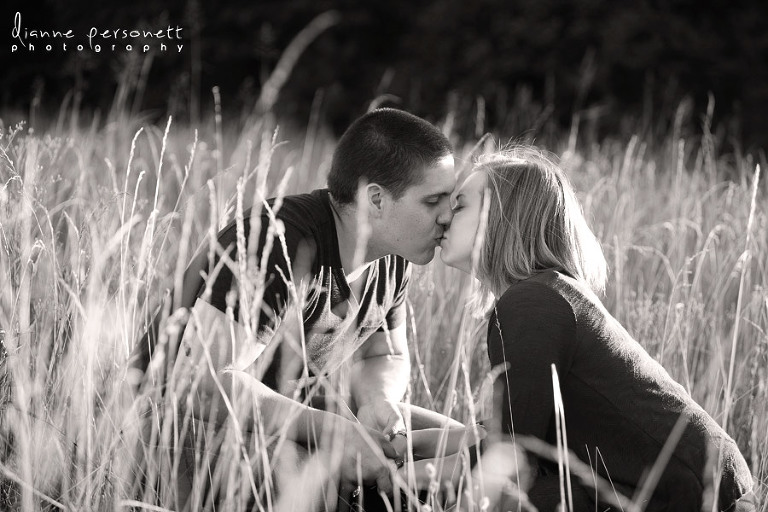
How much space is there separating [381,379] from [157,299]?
71 cm

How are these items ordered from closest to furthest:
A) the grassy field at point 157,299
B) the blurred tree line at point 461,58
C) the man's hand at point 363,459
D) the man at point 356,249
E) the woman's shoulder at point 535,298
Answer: the grassy field at point 157,299 → the woman's shoulder at point 535,298 → the man's hand at point 363,459 → the man at point 356,249 → the blurred tree line at point 461,58

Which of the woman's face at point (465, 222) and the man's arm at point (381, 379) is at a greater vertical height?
the woman's face at point (465, 222)

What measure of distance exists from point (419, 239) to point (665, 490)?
0.93 m

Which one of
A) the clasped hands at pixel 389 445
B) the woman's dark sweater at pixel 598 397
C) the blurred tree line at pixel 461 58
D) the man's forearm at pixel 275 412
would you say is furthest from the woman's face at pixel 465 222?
the blurred tree line at pixel 461 58

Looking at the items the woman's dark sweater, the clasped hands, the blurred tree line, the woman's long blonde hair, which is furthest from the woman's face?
the blurred tree line

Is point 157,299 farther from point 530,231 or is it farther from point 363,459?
point 530,231

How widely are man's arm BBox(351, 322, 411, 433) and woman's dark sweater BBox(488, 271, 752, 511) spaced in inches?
20.8

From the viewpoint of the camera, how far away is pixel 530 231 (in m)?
2.07

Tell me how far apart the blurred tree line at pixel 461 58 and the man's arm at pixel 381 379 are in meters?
5.22

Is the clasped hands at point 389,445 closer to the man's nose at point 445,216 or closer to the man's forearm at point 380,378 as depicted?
the man's forearm at point 380,378

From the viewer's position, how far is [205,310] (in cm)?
194

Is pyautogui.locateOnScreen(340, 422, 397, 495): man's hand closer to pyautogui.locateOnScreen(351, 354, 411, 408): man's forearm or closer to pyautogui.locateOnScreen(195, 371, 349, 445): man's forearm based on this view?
pyautogui.locateOnScreen(195, 371, 349, 445): man's forearm

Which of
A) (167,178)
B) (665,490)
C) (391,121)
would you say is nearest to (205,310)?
(391,121)

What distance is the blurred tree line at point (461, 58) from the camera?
8555 millimetres
